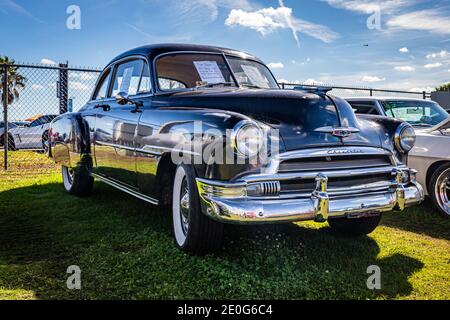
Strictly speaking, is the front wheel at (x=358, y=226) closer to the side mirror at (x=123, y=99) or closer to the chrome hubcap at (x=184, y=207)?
the chrome hubcap at (x=184, y=207)

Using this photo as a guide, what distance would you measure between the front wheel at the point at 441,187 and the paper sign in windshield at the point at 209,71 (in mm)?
2798

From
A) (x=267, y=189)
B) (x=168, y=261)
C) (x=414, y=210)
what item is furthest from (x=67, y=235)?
(x=414, y=210)

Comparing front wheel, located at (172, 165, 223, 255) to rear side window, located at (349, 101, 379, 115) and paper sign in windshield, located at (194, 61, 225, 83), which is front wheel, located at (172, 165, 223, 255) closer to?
paper sign in windshield, located at (194, 61, 225, 83)

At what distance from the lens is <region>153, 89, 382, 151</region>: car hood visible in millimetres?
3277

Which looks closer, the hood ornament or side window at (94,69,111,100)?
the hood ornament

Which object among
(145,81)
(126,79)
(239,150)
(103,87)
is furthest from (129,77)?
(239,150)

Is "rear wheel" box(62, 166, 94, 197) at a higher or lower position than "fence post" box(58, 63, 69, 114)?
lower

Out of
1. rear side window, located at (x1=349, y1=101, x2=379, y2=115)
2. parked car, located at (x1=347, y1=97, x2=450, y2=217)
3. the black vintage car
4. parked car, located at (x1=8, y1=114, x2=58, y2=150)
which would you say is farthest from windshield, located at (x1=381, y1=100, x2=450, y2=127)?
parked car, located at (x1=8, y1=114, x2=58, y2=150)

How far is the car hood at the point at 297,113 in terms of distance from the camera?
10.8 feet

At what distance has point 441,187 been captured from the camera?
5.24 m

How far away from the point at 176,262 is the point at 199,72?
1946 millimetres

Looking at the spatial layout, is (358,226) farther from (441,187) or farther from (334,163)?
(441,187)

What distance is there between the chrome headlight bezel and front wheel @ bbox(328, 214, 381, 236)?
718mm

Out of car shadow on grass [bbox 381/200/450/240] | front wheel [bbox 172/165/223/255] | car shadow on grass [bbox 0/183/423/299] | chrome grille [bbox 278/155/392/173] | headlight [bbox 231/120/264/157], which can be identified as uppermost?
headlight [bbox 231/120/264/157]
